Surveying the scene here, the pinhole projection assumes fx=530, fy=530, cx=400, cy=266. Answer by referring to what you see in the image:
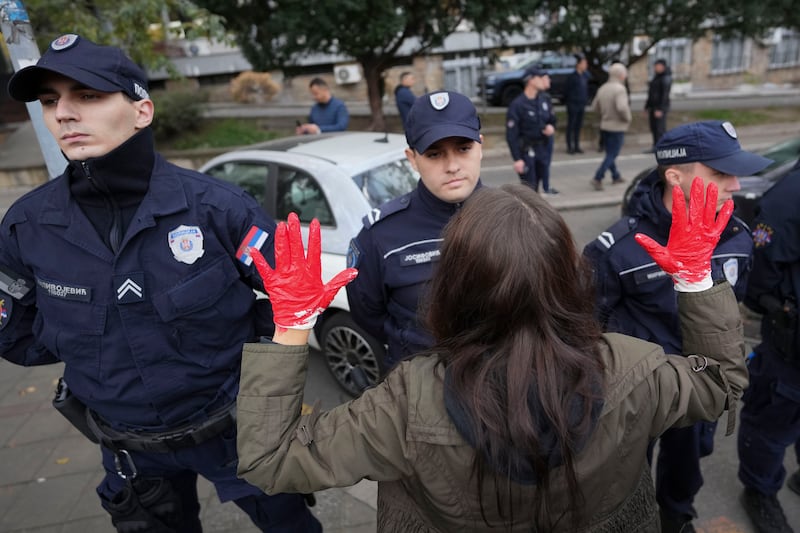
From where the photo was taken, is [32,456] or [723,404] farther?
[32,456]

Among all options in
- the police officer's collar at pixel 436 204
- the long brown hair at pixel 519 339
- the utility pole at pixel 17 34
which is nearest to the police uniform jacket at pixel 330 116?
the utility pole at pixel 17 34

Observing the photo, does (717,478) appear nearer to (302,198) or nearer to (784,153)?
(302,198)

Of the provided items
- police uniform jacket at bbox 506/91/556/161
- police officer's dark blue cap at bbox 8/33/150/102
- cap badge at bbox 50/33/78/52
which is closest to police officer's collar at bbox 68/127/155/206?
police officer's dark blue cap at bbox 8/33/150/102

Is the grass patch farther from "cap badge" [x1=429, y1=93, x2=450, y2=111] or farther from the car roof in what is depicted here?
"cap badge" [x1=429, y1=93, x2=450, y2=111]

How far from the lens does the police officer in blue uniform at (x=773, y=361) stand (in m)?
2.18

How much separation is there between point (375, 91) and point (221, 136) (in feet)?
13.9

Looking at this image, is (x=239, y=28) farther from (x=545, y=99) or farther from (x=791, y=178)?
(x=791, y=178)

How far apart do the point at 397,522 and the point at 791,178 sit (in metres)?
2.11

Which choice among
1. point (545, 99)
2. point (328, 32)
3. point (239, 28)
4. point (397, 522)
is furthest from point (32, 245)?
point (239, 28)

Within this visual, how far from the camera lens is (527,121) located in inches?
298

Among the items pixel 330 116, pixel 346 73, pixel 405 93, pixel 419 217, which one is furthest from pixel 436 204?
pixel 346 73

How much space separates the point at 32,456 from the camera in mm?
3357

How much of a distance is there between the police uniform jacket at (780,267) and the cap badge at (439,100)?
4.70 feet

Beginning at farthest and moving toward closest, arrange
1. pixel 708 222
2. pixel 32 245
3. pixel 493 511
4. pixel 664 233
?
1. pixel 664 233
2. pixel 32 245
3. pixel 708 222
4. pixel 493 511
